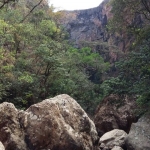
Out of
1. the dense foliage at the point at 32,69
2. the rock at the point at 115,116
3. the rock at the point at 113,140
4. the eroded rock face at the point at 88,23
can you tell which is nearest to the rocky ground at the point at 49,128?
the rock at the point at 113,140

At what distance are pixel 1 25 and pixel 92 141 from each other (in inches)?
289

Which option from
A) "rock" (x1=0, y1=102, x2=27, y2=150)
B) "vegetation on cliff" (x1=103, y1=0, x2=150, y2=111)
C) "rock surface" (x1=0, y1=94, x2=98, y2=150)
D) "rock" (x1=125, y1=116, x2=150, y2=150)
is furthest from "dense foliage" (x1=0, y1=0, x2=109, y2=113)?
"rock" (x1=125, y1=116, x2=150, y2=150)

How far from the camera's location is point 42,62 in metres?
16.3

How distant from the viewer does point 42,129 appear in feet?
30.7

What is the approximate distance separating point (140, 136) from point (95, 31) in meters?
29.2

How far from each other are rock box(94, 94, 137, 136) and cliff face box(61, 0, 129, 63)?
13851 mm

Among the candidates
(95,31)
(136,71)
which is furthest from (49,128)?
(95,31)

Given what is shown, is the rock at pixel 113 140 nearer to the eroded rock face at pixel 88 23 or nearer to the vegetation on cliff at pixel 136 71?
the vegetation on cliff at pixel 136 71

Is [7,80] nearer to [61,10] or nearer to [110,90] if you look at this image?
[110,90]

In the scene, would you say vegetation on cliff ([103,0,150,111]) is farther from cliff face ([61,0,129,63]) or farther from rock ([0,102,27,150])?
cliff face ([61,0,129,63])

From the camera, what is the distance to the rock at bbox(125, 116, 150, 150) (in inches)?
425

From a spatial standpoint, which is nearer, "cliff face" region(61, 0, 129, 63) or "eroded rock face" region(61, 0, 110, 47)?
"cliff face" region(61, 0, 129, 63)

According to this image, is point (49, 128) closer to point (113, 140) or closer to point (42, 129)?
point (42, 129)

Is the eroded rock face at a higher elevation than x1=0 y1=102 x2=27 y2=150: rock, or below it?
higher
